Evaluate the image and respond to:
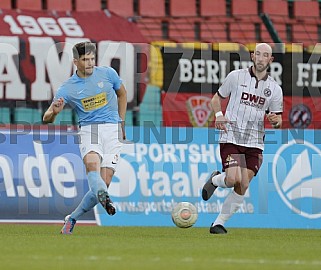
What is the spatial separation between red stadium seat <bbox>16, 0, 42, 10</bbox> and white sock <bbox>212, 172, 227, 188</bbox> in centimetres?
922

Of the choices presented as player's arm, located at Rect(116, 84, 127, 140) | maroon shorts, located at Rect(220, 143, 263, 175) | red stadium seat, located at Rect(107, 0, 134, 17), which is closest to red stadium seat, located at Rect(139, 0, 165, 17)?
red stadium seat, located at Rect(107, 0, 134, 17)

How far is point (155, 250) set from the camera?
954cm

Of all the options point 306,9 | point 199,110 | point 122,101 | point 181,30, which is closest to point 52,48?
point 199,110

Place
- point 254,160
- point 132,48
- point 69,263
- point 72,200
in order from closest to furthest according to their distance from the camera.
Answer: point 69,263
point 254,160
point 72,200
point 132,48

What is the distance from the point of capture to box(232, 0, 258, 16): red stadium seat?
23105mm

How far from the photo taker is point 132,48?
61.2 ft

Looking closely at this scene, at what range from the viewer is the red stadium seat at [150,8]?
2197 centimetres

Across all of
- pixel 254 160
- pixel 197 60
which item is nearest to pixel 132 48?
pixel 197 60

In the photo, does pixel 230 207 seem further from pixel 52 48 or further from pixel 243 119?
pixel 52 48

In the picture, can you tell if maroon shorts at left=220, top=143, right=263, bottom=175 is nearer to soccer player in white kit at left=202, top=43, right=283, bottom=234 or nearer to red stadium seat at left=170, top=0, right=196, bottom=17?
soccer player in white kit at left=202, top=43, right=283, bottom=234

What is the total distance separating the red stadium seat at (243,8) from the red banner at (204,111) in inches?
169

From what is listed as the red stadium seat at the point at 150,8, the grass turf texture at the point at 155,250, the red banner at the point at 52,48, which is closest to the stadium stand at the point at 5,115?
the red banner at the point at 52,48

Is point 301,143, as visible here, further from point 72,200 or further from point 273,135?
point 72,200

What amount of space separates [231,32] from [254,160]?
9675 millimetres
